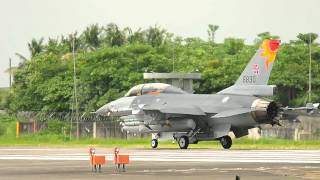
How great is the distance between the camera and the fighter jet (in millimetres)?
52906

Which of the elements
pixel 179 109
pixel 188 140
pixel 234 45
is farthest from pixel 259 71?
pixel 234 45

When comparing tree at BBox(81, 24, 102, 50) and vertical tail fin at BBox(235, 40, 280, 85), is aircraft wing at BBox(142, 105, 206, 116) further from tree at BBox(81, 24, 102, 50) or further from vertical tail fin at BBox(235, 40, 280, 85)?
tree at BBox(81, 24, 102, 50)

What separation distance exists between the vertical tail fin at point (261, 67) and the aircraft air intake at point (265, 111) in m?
2.24

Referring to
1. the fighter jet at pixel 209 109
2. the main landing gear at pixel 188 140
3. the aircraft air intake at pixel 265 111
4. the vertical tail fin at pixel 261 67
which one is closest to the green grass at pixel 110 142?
the main landing gear at pixel 188 140

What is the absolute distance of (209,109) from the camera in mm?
55406

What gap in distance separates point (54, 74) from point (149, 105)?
43596mm

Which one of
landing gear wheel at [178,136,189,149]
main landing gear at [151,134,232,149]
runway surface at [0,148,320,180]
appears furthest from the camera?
landing gear wheel at [178,136,189,149]

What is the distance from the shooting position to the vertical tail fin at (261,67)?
54.4 m

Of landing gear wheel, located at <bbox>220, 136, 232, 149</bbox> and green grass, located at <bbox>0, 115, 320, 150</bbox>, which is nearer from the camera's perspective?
landing gear wheel, located at <bbox>220, 136, 232, 149</bbox>

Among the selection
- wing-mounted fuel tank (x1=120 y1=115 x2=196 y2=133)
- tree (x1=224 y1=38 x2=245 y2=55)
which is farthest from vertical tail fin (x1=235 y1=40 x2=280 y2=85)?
tree (x1=224 y1=38 x2=245 y2=55)

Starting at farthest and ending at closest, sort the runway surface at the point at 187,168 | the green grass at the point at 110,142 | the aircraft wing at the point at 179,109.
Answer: the green grass at the point at 110,142
the aircraft wing at the point at 179,109
the runway surface at the point at 187,168

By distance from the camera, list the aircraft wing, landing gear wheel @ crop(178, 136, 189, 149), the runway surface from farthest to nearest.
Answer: the aircraft wing, landing gear wheel @ crop(178, 136, 189, 149), the runway surface

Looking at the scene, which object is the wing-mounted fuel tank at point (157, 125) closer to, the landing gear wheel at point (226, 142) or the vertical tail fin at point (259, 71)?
the landing gear wheel at point (226, 142)

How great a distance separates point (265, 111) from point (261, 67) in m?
3.69
